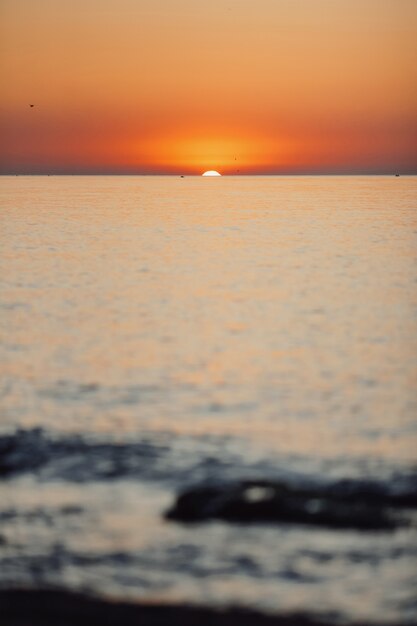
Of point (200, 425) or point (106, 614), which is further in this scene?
point (200, 425)

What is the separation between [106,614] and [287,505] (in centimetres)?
386

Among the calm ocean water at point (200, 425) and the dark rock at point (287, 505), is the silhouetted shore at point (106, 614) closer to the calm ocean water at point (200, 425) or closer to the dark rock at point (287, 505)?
the calm ocean water at point (200, 425)

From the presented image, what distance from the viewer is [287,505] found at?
12227 millimetres

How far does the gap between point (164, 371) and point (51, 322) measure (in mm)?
8067

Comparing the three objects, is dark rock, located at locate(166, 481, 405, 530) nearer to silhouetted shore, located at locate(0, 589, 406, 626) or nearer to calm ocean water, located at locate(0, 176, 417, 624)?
calm ocean water, located at locate(0, 176, 417, 624)

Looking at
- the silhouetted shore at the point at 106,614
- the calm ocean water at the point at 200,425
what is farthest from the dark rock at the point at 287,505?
the silhouetted shore at the point at 106,614

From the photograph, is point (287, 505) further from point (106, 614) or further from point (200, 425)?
point (200, 425)

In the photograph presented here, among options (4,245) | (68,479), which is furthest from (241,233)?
(68,479)

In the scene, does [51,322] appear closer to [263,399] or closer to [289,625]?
[263,399]

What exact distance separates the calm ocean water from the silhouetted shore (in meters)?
0.26

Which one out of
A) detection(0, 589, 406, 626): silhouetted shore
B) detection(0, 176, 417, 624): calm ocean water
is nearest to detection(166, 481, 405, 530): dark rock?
detection(0, 176, 417, 624): calm ocean water

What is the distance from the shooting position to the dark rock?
11680mm

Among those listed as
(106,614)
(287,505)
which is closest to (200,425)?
(287,505)

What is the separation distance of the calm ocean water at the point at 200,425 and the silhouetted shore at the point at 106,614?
0.26 m
